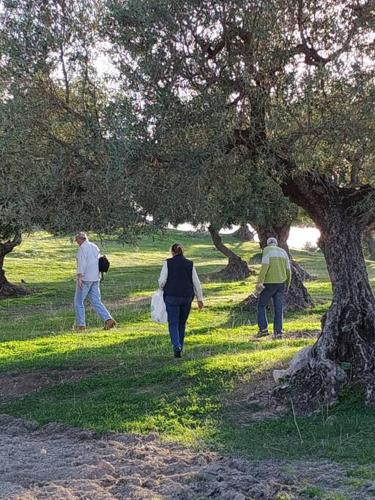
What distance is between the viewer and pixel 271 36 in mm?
8586

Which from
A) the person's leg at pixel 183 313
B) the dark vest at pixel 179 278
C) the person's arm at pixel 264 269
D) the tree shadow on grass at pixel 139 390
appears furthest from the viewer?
the person's arm at pixel 264 269

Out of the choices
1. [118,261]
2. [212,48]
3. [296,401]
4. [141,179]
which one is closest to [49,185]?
[141,179]

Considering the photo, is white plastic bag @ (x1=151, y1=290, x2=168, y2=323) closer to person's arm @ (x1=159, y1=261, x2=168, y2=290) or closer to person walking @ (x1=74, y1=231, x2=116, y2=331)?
person's arm @ (x1=159, y1=261, x2=168, y2=290)

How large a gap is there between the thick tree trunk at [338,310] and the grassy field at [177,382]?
483mm

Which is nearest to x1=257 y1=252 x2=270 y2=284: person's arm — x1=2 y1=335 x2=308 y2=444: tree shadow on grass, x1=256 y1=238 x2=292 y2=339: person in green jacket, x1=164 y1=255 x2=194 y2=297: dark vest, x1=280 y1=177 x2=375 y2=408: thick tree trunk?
x1=256 y1=238 x2=292 y2=339: person in green jacket

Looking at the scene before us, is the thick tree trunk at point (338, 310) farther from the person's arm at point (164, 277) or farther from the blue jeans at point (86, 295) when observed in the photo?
the blue jeans at point (86, 295)

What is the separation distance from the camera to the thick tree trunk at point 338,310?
29.8ft

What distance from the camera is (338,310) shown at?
32.8 ft

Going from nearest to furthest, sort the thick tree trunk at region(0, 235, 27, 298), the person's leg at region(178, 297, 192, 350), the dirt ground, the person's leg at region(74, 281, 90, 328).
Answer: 1. the dirt ground
2. the person's leg at region(178, 297, 192, 350)
3. the person's leg at region(74, 281, 90, 328)
4. the thick tree trunk at region(0, 235, 27, 298)

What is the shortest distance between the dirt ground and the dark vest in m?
4.23

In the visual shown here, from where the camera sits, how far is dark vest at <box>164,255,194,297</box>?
11.9 m

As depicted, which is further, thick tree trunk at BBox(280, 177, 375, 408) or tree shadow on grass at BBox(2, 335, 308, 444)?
thick tree trunk at BBox(280, 177, 375, 408)

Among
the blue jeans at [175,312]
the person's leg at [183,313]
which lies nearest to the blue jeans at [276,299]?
the person's leg at [183,313]

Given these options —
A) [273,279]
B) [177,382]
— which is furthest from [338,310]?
[273,279]
